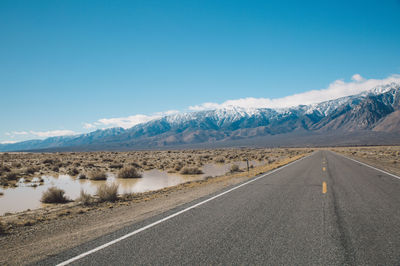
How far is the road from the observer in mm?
3910

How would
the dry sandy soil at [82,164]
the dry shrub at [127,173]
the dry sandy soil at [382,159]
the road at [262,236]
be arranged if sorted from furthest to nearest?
the dry sandy soil at [82,164], the dry shrub at [127,173], the dry sandy soil at [382,159], the road at [262,236]

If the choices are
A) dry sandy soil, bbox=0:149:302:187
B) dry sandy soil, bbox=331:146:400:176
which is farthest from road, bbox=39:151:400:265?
dry sandy soil, bbox=0:149:302:187

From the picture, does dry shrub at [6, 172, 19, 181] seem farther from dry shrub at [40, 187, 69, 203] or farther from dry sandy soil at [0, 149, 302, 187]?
dry shrub at [40, 187, 69, 203]

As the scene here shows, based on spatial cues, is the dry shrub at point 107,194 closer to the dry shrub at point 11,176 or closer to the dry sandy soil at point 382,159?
the dry shrub at point 11,176

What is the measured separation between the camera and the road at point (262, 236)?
3910 millimetres

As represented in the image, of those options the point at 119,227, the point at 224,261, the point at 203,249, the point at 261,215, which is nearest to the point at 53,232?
the point at 119,227

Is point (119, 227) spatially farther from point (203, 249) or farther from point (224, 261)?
point (224, 261)

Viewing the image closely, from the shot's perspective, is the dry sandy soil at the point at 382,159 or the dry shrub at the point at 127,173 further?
the dry shrub at the point at 127,173

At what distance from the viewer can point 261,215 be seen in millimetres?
6293

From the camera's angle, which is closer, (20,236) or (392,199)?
(20,236)

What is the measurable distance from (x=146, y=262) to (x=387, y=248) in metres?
4.01

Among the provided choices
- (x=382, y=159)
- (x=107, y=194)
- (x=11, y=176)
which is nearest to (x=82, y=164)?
(x=11, y=176)

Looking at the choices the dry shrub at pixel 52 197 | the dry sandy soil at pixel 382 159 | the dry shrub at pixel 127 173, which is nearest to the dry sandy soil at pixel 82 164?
the dry shrub at pixel 127 173

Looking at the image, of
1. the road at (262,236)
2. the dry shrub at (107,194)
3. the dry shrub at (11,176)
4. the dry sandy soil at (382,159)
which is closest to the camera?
the road at (262,236)
